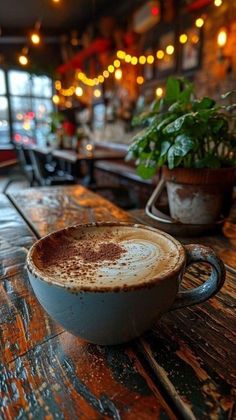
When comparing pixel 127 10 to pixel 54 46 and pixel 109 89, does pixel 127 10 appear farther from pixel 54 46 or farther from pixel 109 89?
pixel 54 46

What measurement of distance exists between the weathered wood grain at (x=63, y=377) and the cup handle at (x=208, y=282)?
0.39 feet

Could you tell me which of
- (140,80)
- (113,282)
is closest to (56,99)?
(140,80)

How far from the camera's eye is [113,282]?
41cm

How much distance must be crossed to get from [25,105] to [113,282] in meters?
8.88

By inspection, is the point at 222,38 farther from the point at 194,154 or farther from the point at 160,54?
the point at 194,154

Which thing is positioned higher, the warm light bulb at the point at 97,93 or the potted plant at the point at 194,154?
the warm light bulb at the point at 97,93

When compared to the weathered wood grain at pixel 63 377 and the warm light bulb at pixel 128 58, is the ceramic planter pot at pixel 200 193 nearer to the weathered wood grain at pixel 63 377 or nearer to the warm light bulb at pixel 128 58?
the weathered wood grain at pixel 63 377

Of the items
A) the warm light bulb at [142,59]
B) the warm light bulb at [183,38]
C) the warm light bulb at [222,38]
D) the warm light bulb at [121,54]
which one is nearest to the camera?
the warm light bulb at [222,38]

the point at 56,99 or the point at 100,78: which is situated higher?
the point at 100,78

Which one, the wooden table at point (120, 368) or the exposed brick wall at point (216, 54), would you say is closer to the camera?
the wooden table at point (120, 368)

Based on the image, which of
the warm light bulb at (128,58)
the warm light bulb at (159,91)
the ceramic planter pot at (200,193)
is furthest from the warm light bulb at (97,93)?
the ceramic planter pot at (200,193)

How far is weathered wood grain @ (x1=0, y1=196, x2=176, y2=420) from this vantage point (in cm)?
37

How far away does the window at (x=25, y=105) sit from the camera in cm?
796

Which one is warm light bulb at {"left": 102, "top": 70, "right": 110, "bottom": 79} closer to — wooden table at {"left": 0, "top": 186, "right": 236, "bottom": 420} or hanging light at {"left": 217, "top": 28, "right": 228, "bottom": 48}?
hanging light at {"left": 217, "top": 28, "right": 228, "bottom": 48}
